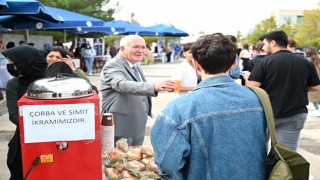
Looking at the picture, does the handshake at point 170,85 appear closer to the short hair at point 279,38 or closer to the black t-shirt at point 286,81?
the black t-shirt at point 286,81

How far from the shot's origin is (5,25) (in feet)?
27.1

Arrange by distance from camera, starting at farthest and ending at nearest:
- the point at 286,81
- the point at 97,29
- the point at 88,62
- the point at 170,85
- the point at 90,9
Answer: the point at 90,9 < the point at 88,62 < the point at 97,29 < the point at 286,81 < the point at 170,85

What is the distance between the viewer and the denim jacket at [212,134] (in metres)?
1.54

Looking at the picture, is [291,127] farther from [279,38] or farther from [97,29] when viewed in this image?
[97,29]

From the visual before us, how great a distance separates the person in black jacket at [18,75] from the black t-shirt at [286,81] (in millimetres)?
2118

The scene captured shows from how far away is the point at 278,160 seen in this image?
5.31 feet

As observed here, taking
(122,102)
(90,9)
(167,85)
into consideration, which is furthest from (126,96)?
(90,9)

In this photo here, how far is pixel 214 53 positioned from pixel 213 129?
1.10 ft

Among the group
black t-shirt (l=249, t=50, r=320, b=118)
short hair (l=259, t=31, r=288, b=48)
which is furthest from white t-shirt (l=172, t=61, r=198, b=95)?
short hair (l=259, t=31, r=288, b=48)

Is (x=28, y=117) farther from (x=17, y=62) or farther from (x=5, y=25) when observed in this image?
(x=5, y=25)

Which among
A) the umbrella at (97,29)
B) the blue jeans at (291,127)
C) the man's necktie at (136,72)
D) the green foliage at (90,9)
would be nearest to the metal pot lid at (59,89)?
the man's necktie at (136,72)

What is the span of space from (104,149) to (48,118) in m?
0.62

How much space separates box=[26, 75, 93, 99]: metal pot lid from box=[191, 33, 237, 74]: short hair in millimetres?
593

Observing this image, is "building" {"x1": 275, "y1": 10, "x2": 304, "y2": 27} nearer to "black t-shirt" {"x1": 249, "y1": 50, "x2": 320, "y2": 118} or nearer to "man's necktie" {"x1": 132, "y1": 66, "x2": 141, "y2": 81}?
"black t-shirt" {"x1": 249, "y1": 50, "x2": 320, "y2": 118}
